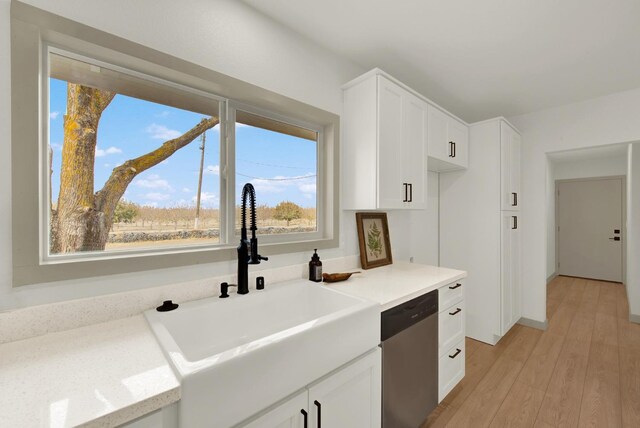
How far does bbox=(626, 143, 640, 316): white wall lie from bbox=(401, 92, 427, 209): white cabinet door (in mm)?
3005

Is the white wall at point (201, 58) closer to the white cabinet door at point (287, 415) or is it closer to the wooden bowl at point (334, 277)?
the wooden bowl at point (334, 277)

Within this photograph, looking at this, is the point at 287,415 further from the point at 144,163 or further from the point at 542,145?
the point at 542,145

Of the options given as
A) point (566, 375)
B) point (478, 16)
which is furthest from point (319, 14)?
point (566, 375)

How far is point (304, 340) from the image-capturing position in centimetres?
100

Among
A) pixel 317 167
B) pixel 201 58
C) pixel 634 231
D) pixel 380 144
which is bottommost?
pixel 634 231

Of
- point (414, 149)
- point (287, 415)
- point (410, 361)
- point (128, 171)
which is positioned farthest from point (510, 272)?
point (128, 171)

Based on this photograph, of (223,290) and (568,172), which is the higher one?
(568,172)

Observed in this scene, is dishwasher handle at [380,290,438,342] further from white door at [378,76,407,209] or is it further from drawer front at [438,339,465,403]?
white door at [378,76,407,209]

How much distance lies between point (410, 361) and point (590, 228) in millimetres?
5902

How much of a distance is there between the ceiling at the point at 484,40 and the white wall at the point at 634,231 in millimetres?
1232

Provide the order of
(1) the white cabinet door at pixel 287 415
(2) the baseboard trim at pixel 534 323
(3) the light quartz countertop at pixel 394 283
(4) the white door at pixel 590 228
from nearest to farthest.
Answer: (1) the white cabinet door at pixel 287 415 → (3) the light quartz countertop at pixel 394 283 → (2) the baseboard trim at pixel 534 323 → (4) the white door at pixel 590 228

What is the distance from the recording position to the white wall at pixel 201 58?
952mm

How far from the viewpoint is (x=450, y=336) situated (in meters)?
1.90

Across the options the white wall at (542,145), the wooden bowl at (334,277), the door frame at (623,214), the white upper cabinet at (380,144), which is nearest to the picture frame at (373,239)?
the white upper cabinet at (380,144)
